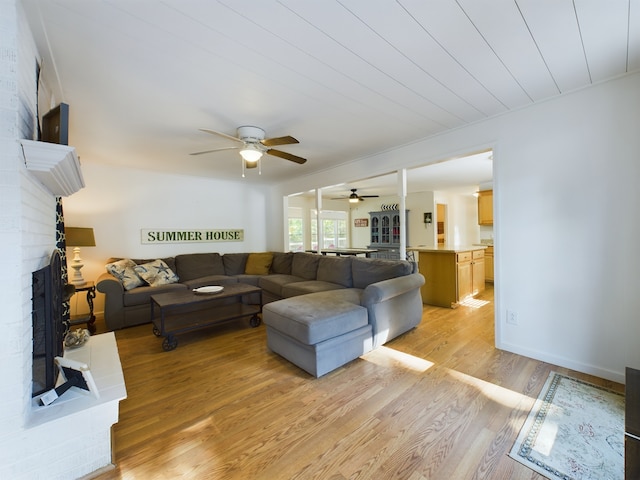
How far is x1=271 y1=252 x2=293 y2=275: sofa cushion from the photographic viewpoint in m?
4.87

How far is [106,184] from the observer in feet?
13.5

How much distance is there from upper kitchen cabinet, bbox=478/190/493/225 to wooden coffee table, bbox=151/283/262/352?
5.16 meters

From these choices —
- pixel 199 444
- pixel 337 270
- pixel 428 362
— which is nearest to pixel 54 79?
pixel 199 444

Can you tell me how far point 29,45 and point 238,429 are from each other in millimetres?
2387

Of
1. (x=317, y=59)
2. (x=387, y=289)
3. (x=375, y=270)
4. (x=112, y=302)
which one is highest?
(x=317, y=59)

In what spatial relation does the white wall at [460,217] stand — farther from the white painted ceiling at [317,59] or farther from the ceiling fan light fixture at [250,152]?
the ceiling fan light fixture at [250,152]

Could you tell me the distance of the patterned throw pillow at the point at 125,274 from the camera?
3631 mm

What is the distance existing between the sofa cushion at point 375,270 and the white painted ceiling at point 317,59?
61.0 inches

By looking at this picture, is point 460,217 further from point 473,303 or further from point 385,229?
point 473,303

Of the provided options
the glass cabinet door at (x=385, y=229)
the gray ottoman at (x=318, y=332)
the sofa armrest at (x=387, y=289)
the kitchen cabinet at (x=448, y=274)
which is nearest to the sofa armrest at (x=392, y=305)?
the sofa armrest at (x=387, y=289)

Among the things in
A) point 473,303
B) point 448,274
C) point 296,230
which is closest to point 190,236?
point 296,230

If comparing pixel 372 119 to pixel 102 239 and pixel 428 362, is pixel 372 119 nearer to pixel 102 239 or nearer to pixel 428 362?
pixel 428 362

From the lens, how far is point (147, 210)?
452cm

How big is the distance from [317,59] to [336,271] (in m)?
2.68
